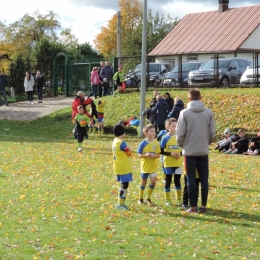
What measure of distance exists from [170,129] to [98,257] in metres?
4.20

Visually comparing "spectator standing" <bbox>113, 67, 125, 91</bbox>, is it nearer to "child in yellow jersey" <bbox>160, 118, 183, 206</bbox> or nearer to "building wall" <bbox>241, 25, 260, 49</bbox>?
"child in yellow jersey" <bbox>160, 118, 183, 206</bbox>

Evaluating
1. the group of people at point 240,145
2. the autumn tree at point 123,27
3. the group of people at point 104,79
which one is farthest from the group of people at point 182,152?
the autumn tree at point 123,27

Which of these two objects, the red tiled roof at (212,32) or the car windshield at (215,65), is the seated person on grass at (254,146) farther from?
the red tiled roof at (212,32)

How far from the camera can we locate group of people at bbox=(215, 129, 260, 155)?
2075cm

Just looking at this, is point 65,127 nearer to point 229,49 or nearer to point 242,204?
point 242,204

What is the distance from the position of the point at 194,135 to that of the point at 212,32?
46.5 meters

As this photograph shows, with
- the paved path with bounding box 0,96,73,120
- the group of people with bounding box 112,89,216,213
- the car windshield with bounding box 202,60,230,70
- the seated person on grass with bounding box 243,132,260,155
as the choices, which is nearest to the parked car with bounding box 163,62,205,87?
the car windshield with bounding box 202,60,230,70

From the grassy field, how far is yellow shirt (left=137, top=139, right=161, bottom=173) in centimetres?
68

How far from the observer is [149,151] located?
1127cm

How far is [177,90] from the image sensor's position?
3294 cm

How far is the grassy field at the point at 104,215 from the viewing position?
8.32 metres

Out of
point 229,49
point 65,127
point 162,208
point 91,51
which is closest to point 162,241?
point 162,208

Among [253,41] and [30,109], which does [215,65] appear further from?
[253,41]

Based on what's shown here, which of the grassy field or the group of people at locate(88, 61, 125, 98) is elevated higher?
the group of people at locate(88, 61, 125, 98)
